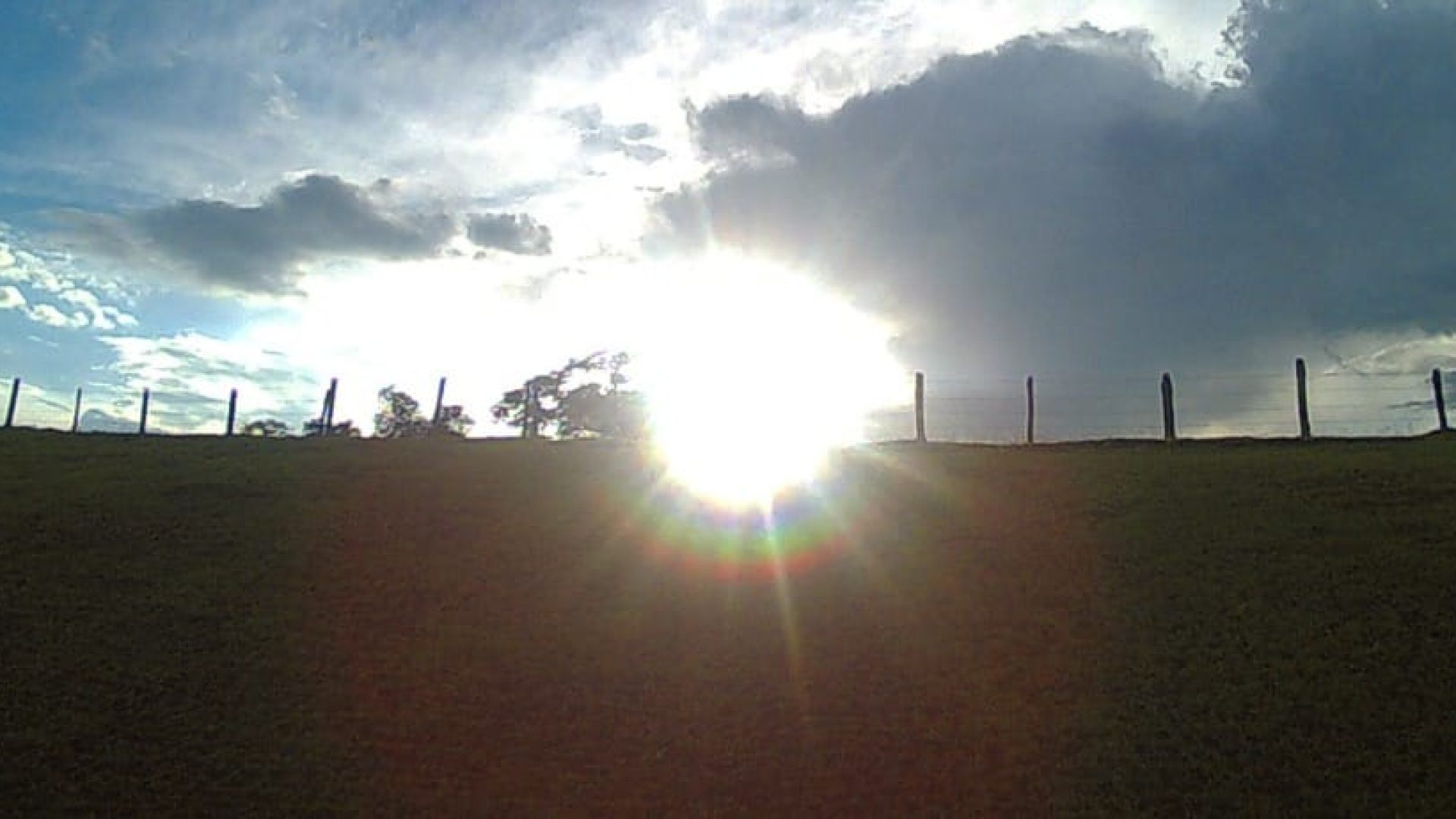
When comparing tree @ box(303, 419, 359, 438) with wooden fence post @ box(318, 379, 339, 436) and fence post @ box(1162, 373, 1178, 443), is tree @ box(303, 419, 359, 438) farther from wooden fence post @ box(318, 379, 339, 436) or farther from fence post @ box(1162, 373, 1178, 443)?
fence post @ box(1162, 373, 1178, 443)

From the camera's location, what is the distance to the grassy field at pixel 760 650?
1242 cm

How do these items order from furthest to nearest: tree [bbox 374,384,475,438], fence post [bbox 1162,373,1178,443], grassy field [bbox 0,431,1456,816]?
tree [bbox 374,384,475,438], fence post [bbox 1162,373,1178,443], grassy field [bbox 0,431,1456,816]

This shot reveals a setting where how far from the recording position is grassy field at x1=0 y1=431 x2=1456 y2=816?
12422 mm

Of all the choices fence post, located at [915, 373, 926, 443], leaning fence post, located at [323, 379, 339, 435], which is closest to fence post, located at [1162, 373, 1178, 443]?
fence post, located at [915, 373, 926, 443]

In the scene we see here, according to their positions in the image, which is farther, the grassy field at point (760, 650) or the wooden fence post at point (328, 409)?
the wooden fence post at point (328, 409)

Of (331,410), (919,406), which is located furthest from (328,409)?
(919,406)

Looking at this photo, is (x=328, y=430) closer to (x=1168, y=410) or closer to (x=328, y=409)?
(x=328, y=409)

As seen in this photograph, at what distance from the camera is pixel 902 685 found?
14430 mm

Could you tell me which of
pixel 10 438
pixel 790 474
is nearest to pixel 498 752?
pixel 790 474

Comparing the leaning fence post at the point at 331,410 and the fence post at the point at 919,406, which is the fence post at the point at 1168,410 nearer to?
the fence post at the point at 919,406

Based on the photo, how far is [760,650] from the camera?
1585 centimetres

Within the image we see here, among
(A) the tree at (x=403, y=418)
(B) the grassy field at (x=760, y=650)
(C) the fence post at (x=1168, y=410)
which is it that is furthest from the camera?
(A) the tree at (x=403, y=418)

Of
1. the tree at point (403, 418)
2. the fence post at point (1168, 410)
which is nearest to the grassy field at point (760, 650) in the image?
the fence post at point (1168, 410)

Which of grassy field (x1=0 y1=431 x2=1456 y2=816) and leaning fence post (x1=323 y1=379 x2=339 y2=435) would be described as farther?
leaning fence post (x1=323 y1=379 x2=339 y2=435)
